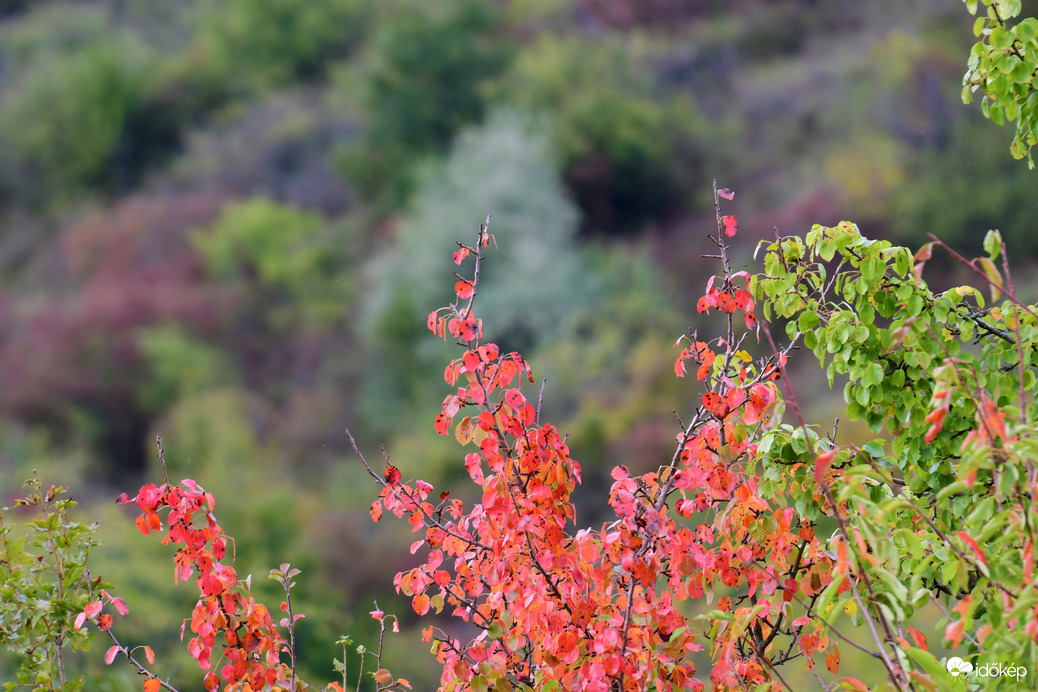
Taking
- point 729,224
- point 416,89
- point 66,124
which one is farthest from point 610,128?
point 729,224

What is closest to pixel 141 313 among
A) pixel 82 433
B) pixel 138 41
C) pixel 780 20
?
pixel 82 433

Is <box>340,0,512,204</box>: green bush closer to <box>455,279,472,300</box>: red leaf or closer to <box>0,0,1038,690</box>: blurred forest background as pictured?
<box>0,0,1038,690</box>: blurred forest background

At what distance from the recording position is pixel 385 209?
66.7ft

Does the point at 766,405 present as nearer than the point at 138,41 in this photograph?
Yes

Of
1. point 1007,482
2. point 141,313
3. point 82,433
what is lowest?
point 1007,482

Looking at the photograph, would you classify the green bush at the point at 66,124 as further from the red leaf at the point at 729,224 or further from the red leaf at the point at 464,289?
the red leaf at the point at 729,224

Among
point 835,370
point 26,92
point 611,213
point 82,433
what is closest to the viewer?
point 835,370

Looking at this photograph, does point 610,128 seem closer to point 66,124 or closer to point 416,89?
point 416,89

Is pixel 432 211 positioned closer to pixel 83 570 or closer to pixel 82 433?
pixel 82 433

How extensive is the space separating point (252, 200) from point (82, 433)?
6575 mm

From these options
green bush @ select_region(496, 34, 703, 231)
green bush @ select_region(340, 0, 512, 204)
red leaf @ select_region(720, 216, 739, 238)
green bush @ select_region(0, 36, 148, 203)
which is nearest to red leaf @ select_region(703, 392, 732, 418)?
red leaf @ select_region(720, 216, 739, 238)

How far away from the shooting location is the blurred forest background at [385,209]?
12.8 m

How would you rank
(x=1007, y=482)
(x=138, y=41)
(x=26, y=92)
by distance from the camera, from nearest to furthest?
(x=1007, y=482) → (x=26, y=92) → (x=138, y=41)

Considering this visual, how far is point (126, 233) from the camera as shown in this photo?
19891 millimetres
